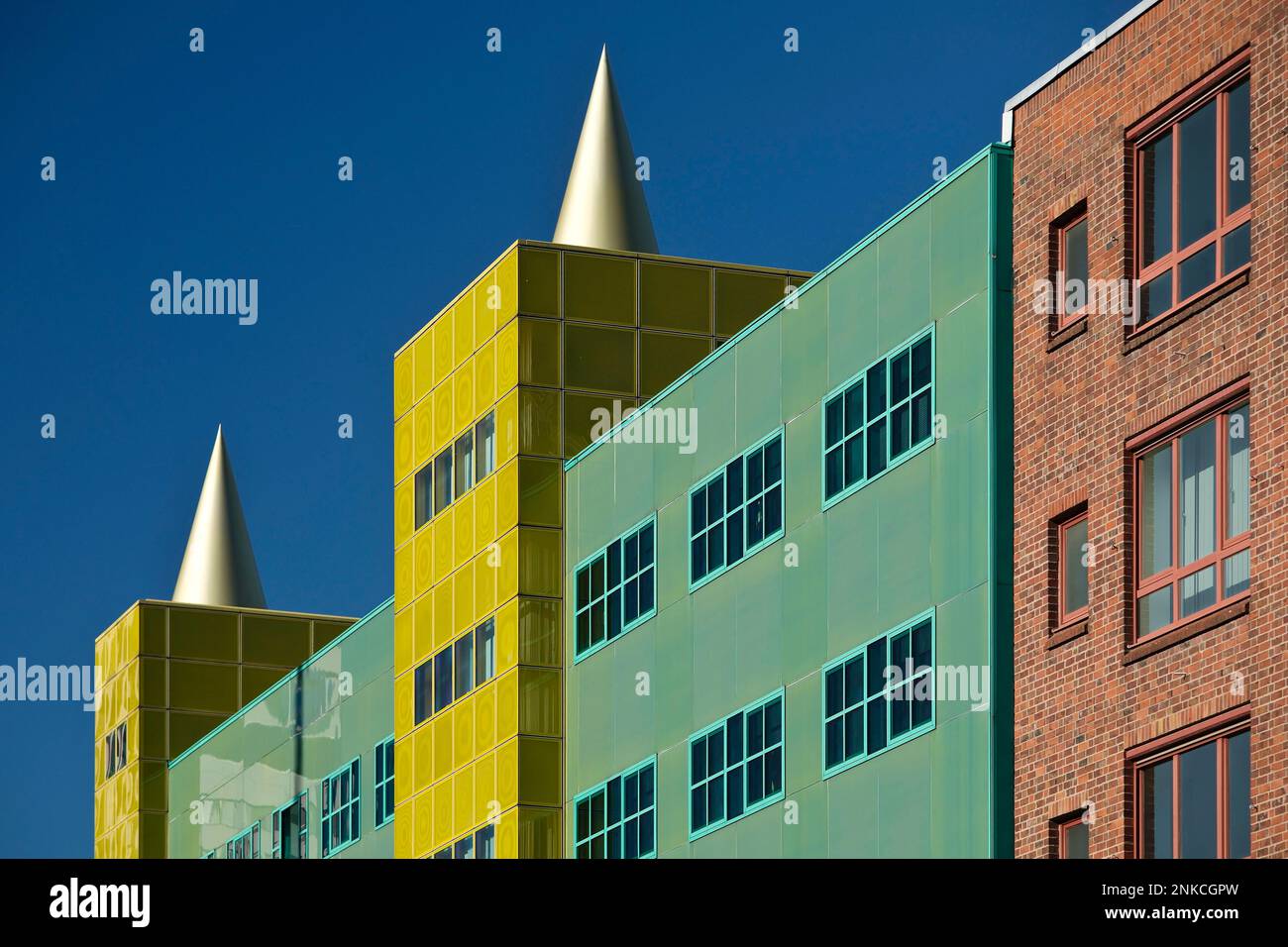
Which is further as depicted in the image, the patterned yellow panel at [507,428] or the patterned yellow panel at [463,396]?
the patterned yellow panel at [463,396]

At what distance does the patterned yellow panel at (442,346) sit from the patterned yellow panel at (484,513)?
2958 mm

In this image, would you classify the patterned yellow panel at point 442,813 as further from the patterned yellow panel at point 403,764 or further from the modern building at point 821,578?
the modern building at point 821,578

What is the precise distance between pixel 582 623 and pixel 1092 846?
1643 cm

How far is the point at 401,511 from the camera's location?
183ft

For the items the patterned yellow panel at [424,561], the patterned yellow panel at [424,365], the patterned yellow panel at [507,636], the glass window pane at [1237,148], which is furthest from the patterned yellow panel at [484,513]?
the glass window pane at [1237,148]

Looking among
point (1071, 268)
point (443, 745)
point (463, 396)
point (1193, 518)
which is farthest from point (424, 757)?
point (1193, 518)

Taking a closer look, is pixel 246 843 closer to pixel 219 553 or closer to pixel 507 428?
pixel 219 553

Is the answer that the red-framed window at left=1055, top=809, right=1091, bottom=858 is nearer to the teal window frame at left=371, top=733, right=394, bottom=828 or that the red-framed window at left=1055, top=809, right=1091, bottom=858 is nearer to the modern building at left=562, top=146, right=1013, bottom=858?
the modern building at left=562, top=146, right=1013, bottom=858

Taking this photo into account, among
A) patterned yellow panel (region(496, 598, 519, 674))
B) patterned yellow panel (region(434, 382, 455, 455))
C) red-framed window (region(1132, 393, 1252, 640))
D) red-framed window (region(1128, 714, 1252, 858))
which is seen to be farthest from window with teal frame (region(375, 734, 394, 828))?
red-framed window (region(1128, 714, 1252, 858))

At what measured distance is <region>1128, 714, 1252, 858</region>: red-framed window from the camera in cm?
3159

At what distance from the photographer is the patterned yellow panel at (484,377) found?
2009 inches

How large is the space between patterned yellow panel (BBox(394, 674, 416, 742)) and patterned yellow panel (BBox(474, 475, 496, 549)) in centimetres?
461

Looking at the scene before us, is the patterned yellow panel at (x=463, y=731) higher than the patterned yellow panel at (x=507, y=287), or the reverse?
the patterned yellow panel at (x=507, y=287)
